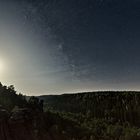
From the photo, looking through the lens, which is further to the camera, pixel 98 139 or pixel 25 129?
pixel 98 139

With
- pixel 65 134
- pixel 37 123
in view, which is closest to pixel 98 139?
pixel 65 134

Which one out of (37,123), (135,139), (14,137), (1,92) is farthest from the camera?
(1,92)

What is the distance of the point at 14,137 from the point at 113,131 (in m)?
91.1

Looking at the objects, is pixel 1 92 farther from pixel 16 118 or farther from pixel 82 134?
pixel 16 118

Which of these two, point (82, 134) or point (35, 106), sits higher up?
point (35, 106)

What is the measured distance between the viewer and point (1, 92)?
18150 centimetres

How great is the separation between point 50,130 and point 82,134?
964 inches

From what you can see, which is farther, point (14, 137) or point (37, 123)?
point (37, 123)

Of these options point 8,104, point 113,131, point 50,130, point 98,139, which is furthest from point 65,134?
point 113,131

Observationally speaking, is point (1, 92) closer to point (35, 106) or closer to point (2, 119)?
A: point (35, 106)

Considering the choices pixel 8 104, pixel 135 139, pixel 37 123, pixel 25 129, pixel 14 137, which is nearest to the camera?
pixel 14 137

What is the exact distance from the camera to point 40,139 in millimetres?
116812

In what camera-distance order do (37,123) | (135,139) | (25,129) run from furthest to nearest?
1. (135,139)
2. (37,123)
3. (25,129)

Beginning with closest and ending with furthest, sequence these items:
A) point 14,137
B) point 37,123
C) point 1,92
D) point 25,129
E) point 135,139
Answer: point 14,137 → point 25,129 → point 37,123 → point 135,139 → point 1,92
